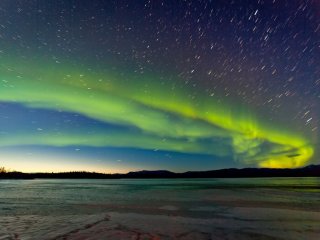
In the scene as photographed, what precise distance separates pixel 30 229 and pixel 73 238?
3.26 meters

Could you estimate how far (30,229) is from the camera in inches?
559

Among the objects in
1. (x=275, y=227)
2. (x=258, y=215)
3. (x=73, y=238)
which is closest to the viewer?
(x=73, y=238)

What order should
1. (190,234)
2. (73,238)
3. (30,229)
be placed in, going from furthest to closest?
(30,229) → (190,234) → (73,238)

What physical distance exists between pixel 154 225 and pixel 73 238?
469cm

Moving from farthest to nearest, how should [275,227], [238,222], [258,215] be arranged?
[258,215] < [238,222] < [275,227]

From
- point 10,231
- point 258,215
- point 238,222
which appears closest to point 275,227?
point 238,222

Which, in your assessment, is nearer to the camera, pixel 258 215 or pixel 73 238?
pixel 73 238

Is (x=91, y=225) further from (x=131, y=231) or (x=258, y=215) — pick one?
(x=258, y=215)

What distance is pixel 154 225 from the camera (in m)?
15.6

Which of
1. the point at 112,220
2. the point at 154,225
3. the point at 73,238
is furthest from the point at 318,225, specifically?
the point at 73,238

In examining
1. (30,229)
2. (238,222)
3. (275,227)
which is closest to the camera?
(30,229)

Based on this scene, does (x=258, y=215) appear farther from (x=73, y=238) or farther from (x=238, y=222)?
(x=73, y=238)

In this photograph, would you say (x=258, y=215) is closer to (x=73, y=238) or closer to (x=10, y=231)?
(x=73, y=238)

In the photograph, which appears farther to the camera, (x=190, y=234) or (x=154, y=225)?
(x=154, y=225)
